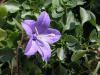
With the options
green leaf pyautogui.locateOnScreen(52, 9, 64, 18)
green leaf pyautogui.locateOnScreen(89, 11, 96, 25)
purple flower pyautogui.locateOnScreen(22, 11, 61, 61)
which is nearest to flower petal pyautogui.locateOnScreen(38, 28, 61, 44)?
purple flower pyautogui.locateOnScreen(22, 11, 61, 61)

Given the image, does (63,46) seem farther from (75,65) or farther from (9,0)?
(9,0)

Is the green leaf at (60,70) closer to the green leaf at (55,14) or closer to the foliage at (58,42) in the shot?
the foliage at (58,42)

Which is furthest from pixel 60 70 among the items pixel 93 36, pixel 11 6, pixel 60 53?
pixel 11 6

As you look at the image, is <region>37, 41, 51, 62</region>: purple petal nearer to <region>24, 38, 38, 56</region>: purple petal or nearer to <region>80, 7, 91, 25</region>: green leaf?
<region>24, 38, 38, 56</region>: purple petal

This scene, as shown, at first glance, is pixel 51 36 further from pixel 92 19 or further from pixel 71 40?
pixel 92 19

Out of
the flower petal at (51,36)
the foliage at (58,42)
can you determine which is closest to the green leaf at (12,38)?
the foliage at (58,42)

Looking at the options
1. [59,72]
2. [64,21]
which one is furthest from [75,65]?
[64,21]

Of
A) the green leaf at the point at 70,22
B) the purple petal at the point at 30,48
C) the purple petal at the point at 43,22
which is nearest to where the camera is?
the purple petal at the point at 30,48
